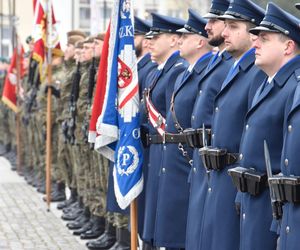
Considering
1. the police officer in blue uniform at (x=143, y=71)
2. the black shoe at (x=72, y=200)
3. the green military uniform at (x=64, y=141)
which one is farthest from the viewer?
the green military uniform at (x=64, y=141)

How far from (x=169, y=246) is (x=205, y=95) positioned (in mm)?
1213

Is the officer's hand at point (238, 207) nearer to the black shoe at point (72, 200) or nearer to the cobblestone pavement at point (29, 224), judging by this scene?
the cobblestone pavement at point (29, 224)

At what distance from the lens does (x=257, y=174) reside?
16.5ft

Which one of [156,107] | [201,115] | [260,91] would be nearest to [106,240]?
[156,107]

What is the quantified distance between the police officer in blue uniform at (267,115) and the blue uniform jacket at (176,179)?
166cm

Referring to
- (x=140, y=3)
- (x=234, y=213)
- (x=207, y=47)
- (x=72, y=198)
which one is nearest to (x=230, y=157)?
(x=234, y=213)

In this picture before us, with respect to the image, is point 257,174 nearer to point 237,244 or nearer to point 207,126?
point 237,244

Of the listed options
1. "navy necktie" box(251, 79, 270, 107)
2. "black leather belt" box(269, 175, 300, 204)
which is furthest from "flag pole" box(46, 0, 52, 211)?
"black leather belt" box(269, 175, 300, 204)

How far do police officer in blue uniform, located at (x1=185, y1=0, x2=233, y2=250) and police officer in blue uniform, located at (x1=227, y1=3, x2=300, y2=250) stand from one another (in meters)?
1.01

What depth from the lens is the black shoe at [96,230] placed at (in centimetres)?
984

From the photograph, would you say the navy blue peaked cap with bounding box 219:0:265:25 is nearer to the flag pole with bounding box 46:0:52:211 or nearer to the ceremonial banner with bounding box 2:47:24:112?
the flag pole with bounding box 46:0:52:211

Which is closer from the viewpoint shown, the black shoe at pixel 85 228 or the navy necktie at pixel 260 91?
the navy necktie at pixel 260 91

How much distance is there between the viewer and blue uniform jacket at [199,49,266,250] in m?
5.57

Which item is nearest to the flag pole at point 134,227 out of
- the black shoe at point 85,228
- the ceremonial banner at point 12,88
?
the black shoe at point 85,228
